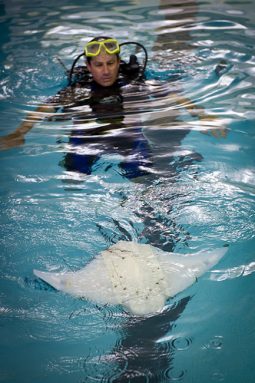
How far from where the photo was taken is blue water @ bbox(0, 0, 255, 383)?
96.2 inches

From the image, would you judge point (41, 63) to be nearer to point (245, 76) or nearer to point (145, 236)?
point (245, 76)

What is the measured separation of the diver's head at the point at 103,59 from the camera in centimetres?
450

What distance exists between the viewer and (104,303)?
2.69 m

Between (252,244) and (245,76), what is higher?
(245,76)

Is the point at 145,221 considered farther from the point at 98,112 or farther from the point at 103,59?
the point at 103,59

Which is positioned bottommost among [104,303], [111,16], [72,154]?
[104,303]

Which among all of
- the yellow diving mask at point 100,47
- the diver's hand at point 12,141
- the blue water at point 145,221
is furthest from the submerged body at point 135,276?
the yellow diving mask at point 100,47

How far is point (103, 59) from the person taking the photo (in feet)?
14.7

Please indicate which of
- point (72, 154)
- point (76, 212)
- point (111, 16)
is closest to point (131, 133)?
point (72, 154)

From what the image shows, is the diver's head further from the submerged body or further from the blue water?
the submerged body

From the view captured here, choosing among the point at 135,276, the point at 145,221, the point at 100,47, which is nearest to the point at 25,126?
the point at 100,47

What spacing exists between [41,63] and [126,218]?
4.32m

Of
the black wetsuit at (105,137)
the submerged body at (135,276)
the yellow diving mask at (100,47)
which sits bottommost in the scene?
the submerged body at (135,276)

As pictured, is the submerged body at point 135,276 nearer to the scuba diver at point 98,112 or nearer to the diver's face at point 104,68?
the scuba diver at point 98,112
